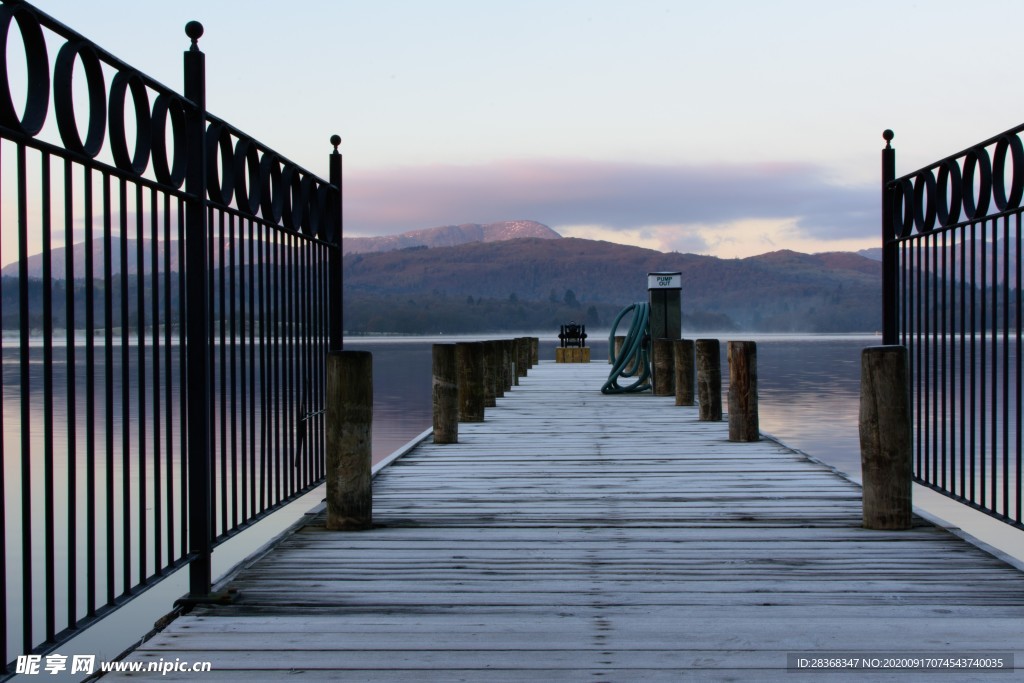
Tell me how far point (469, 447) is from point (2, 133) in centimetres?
727

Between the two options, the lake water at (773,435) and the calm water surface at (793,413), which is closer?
the lake water at (773,435)

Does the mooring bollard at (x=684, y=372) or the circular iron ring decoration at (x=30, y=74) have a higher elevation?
the circular iron ring decoration at (x=30, y=74)

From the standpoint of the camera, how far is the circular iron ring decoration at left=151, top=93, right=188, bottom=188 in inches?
170

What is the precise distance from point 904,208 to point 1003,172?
1650 millimetres

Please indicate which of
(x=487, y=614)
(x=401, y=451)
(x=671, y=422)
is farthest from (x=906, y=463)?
(x=671, y=422)

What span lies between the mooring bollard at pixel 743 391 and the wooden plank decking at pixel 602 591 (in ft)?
8.24

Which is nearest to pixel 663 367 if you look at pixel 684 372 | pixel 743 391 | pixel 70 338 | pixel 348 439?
pixel 684 372

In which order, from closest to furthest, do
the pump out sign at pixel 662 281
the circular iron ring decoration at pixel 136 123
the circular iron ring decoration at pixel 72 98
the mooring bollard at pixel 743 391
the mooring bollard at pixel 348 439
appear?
the circular iron ring decoration at pixel 72 98, the circular iron ring decoration at pixel 136 123, the mooring bollard at pixel 348 439, the mooring bollard at pixel 743 391, the pump out sign at pixel 662 281

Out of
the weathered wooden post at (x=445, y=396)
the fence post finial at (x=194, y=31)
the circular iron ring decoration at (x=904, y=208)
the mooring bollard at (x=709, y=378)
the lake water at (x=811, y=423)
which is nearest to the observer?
the fence post finial at (x=194, y=31)

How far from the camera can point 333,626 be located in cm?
402

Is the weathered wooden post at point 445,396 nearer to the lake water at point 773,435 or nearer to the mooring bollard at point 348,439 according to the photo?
the lake water at point 773,435

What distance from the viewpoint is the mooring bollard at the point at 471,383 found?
12.5 meters

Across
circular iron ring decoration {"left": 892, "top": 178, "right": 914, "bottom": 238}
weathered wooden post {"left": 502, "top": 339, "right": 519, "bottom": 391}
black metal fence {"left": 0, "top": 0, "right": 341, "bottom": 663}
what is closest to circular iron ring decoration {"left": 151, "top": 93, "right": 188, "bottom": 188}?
black metal fence {"left": 0, "top": 0, "right": 341, "bottom": 663}

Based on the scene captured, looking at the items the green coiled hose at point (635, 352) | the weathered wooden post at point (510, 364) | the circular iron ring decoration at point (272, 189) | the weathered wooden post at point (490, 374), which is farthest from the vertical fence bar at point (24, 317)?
the weathered wooden post at point (510, 364)
